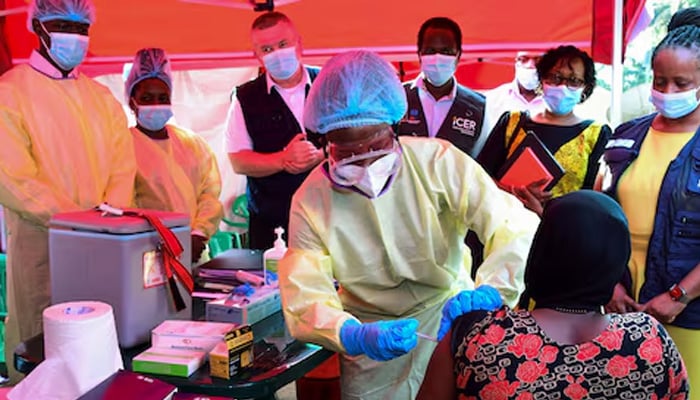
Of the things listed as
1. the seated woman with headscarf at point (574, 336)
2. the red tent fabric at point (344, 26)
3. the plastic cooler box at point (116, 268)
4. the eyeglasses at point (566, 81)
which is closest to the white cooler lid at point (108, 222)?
the plastic cooler box at point (116, 268)

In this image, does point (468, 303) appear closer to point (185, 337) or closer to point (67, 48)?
point (185, 337)

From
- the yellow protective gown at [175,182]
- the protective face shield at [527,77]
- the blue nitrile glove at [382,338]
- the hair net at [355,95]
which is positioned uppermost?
the protective face shield at [527,77]

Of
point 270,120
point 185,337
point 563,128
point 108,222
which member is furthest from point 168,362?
point 563,128

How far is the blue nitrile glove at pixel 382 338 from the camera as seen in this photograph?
1432mm

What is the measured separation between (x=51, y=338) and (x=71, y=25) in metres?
1.86

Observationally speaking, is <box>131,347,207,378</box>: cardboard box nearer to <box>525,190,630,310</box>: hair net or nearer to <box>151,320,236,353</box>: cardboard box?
<box>151,320,236,353</box>: cardboard box

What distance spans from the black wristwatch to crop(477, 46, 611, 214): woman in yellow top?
0.64 meters

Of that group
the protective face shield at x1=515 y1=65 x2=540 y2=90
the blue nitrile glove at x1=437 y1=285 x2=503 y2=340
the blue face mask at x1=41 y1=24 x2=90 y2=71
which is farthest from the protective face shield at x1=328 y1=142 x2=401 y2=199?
the protective face shield at x1=515 y1=65 x2=540 y2=90

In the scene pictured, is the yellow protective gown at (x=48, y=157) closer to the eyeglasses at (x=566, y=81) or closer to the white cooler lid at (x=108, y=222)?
the white cooler lid at (x=108, y=222)

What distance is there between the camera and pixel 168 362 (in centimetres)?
164

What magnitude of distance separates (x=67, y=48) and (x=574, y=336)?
2459 mm

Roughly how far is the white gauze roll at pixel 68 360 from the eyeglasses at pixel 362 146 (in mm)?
701

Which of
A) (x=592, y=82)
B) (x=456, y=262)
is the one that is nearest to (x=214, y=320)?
(x=456, y=262)

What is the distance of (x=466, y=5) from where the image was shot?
4.18 m
